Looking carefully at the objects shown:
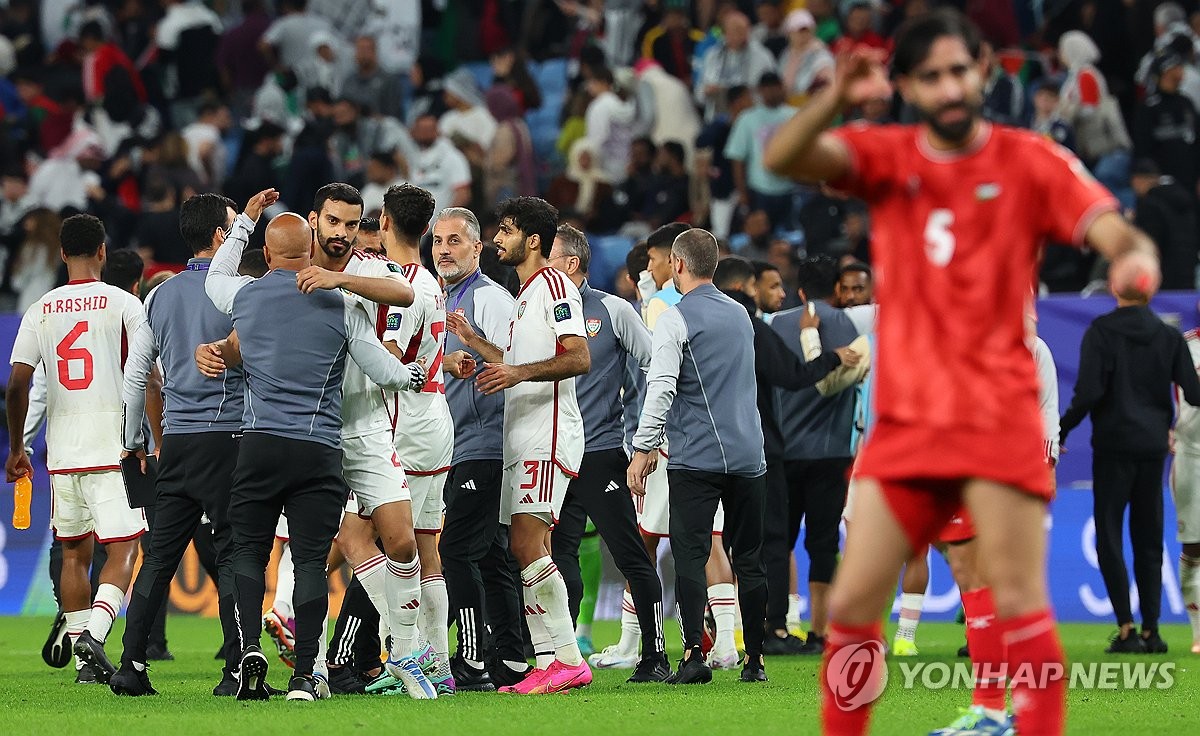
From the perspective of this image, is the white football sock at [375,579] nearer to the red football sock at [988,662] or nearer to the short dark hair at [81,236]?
the short dark hair at [81,236]

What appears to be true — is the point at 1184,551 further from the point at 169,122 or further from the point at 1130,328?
the point at 169,122

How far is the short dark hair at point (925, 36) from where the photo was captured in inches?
206

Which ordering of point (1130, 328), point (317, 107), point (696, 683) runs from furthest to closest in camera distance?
point (317, 107)
point (1130, 328)
point (696, 683)

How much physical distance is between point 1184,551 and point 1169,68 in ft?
24.2

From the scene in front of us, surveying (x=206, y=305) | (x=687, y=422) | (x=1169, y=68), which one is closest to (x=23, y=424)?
(x=206, y=305)

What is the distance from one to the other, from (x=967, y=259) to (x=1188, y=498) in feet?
25.8

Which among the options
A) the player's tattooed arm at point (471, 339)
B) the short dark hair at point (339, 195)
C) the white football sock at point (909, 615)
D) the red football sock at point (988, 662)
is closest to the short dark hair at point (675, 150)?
the white football sock at point (909, 615)

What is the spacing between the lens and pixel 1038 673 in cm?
519

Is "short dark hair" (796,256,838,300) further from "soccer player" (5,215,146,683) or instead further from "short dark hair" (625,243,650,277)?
"soccer player" (5,215,146,683)

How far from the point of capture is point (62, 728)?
7.37 metres

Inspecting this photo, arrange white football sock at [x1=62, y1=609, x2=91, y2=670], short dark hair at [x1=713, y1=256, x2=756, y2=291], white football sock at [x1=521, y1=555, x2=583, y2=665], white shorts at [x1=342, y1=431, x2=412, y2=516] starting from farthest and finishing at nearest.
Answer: short dark hair at [x1=713, y1=256, x2=756, y2=291]
white football sock at [x1=62, y1=609, x2=91, y2=670]
white football sock at [x1=521, y1=555, x2=583, y2=665]
white shorts at [x1=342, y1=431, x2=412, y2=516]

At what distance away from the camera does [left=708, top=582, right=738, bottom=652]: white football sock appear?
10398 millimetres

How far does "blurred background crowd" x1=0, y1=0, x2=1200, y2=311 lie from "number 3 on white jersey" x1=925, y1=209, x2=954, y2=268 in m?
11.1


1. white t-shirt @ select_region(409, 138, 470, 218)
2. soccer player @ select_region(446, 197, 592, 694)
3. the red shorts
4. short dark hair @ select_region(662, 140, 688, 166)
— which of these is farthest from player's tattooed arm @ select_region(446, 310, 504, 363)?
short dark hair @ select_region(662, 140, 688, 166)
